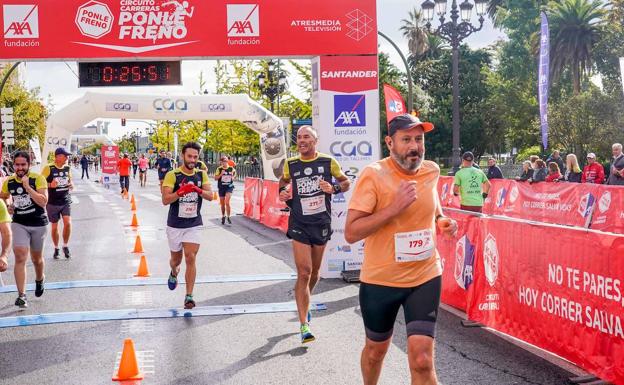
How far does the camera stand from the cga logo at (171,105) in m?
24.8

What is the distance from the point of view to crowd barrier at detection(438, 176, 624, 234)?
14812 millimetres

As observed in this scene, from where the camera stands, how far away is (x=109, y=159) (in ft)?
162

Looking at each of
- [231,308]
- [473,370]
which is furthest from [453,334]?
[231,308]

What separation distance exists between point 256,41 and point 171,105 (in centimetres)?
1386

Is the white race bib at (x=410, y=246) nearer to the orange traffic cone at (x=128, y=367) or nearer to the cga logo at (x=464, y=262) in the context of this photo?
the orange traffic cone at (x=128, y=367)

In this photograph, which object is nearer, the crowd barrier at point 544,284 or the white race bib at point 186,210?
the crowd barrier at point 544,284

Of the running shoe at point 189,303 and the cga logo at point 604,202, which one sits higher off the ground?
the cga logo at point 604,202

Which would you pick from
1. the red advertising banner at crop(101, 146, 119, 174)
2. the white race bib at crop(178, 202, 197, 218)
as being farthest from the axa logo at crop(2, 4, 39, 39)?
the red advertising banner at crop(101, 146, 119, 174)

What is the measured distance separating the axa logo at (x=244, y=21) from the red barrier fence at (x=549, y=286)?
16.1 feet

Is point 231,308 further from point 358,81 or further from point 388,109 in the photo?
point 388,109

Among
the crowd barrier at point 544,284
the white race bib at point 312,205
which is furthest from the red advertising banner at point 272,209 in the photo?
the white race bib at point 312,205

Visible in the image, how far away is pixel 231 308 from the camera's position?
8789 millimetres

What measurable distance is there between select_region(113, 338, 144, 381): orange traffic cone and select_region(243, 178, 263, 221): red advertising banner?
14921 mm

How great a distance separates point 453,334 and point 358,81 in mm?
4860
